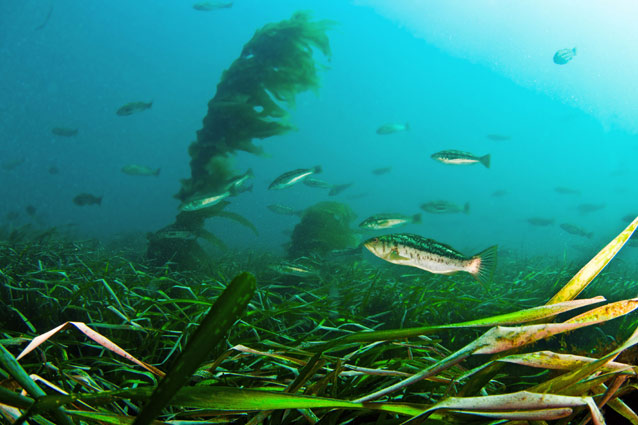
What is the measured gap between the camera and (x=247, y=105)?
6.98 metres

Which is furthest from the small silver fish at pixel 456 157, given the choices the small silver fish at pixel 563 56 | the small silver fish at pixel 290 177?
the small silver fish at pixel 563 56

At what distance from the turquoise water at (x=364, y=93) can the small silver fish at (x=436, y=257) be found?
96.5 meters

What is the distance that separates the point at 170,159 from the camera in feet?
390

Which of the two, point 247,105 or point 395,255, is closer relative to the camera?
point 395,255

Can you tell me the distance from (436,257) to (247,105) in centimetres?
579

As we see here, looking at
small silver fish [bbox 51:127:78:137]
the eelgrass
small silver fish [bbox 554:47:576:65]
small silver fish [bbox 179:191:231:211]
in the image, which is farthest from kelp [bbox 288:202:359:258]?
small silver fish [bbox 51:127:78:137]

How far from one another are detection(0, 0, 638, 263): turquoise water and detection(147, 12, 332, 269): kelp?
91.3 m

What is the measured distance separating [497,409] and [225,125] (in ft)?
23.2

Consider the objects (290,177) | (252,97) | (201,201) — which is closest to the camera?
(201,201)

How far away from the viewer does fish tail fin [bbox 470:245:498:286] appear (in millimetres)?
2498

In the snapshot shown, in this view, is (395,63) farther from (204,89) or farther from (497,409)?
(497,409)

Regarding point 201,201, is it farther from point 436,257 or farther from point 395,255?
point 436,257

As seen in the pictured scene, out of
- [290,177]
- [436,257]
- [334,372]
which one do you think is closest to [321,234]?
[290,177]

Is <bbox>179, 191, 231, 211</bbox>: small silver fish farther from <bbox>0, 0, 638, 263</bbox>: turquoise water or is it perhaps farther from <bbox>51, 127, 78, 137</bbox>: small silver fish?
<bbox>0, 0, 638, 263</bbox>: turquoise water
